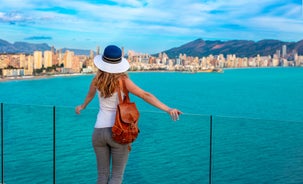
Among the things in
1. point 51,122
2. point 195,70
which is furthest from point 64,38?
point 51,122

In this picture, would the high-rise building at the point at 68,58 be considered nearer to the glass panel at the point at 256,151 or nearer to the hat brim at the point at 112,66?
the glass panel at the point at 256,151

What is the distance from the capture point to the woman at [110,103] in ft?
7.38

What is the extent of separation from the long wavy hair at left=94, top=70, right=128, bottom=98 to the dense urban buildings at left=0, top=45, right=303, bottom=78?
247 feet

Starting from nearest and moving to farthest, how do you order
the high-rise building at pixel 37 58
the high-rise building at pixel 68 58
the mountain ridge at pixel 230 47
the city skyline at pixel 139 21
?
the high-rise building at pixel 37 58, the high-rise building at pixel 68 58, the city skyline at pixel 139 21, the mountain ridge at pixel 230 47

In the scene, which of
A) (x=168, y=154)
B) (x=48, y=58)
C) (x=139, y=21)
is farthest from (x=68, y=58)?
(x=168, y=154)

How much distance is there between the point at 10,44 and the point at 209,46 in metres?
44.8

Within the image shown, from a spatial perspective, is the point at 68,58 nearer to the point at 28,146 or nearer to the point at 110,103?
the point at 28,146

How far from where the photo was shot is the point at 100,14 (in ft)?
307

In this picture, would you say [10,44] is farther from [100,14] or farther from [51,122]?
[51,122]

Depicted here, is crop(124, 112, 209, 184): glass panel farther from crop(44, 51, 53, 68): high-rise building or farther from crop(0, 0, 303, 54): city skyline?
crop(0, 0, 303, 54): city skyline

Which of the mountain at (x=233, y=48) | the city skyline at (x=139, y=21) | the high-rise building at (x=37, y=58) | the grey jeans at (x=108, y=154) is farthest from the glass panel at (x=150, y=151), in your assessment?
the mountain at (x=233, y=48)

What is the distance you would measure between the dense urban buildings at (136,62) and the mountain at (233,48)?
1373 millimetres

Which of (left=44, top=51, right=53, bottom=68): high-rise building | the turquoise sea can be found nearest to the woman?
the turquoise sea

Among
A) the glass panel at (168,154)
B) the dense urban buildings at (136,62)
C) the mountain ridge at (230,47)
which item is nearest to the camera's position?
the glass panel at (168,154)
